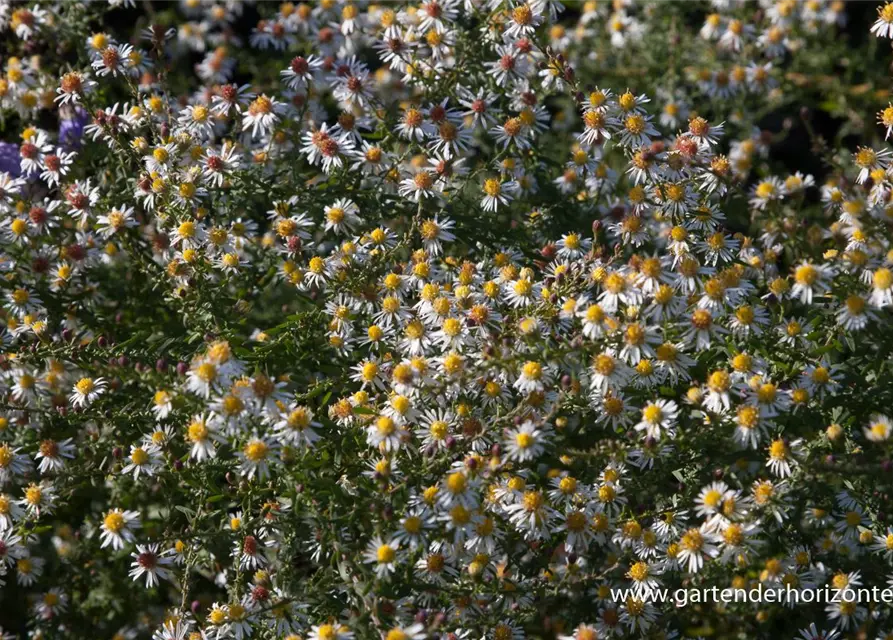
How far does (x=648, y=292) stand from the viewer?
9.21 feet

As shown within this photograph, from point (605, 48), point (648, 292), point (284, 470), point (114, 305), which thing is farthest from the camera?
point (605, 48)

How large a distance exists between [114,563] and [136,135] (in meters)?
1.60

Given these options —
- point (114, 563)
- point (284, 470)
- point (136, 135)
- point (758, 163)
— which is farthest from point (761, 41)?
point (114, 563)

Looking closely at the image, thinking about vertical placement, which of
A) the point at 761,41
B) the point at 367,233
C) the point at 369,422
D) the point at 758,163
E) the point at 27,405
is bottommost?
the point at 369,422

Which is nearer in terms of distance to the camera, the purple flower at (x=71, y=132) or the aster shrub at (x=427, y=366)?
the aster shrub at (x=427, y=366)

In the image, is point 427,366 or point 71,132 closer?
point 427,366

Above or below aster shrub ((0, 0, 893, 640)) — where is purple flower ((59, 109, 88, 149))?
above

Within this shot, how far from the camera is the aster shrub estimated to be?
2.70 metres

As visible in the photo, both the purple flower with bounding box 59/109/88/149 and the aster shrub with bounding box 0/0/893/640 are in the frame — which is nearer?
the aster shrub with bounding box 0/0/893/640

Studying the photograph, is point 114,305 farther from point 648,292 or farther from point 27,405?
point 648,292

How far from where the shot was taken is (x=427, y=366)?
284 cm

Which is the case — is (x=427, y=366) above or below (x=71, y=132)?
below

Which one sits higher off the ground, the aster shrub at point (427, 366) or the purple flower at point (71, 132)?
the purple flower at point (71, 132)

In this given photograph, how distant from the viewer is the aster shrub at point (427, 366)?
2703 mm
